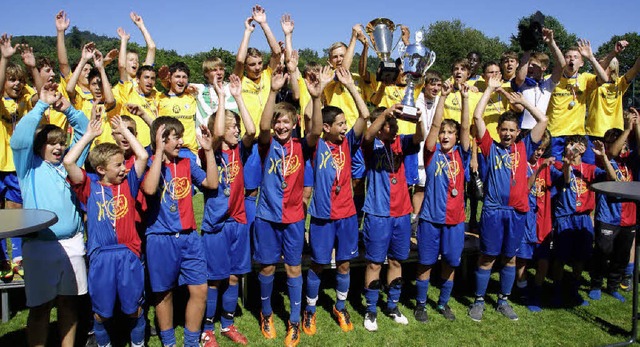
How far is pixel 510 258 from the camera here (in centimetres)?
577

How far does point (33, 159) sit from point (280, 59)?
3334 millimetres

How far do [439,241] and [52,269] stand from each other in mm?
3691

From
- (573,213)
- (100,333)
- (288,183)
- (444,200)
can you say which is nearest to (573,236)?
(573,213)

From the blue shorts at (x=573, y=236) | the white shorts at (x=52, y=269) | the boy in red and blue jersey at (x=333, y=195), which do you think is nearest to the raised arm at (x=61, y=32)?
the white shorts at (x=52, y=269)

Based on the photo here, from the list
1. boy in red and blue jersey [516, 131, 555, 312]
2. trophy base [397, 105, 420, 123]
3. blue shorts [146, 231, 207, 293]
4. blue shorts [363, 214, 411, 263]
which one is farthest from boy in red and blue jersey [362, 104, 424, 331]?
blue shorts [146, 231, 207, 293]

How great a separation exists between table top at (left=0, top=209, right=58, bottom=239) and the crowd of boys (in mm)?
446

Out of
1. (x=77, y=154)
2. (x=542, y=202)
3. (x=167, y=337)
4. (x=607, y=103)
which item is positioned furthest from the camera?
(x=607, y=103)

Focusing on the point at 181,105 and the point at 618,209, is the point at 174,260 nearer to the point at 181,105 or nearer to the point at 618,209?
the point at 181,105

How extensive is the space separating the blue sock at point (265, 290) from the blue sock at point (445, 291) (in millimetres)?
1946

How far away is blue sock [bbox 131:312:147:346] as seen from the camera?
14.9 ft

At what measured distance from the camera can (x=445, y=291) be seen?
18.9 feet

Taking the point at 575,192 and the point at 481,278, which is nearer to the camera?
the point at 481,278

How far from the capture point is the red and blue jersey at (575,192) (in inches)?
239

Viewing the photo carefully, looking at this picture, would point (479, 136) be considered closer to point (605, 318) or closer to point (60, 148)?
point (605, 318)
